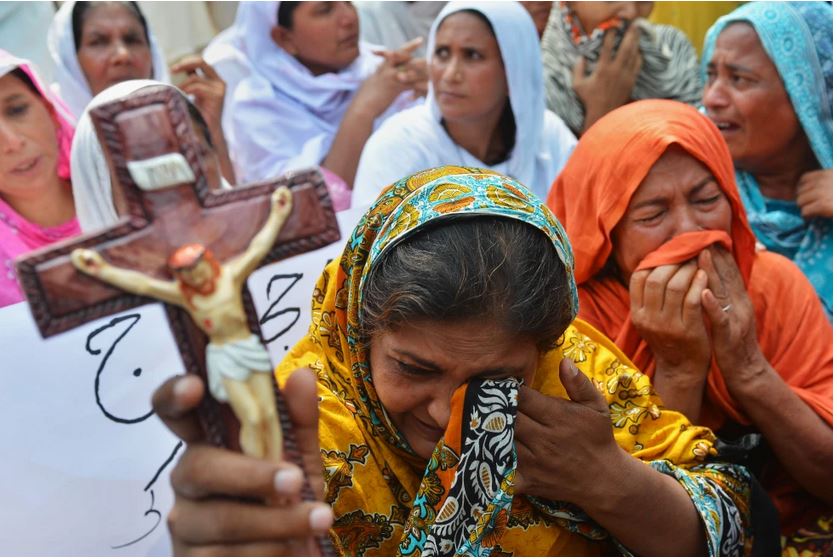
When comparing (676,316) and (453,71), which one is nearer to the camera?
(676,316)

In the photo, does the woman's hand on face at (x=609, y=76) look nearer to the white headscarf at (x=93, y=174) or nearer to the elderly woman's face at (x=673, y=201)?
the elderly woman's face at (x=673, y=201)

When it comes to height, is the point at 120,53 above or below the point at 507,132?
above

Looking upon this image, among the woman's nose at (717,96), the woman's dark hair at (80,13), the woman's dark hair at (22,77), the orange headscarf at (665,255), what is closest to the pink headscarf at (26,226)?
the woman's dark hair at (22,77)

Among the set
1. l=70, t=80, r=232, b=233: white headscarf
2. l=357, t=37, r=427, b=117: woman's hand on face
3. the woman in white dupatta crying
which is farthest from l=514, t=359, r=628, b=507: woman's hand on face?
l=357, t=37, r=427, b=117: woman's hand on face

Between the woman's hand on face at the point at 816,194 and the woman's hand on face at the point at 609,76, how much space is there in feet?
3.76

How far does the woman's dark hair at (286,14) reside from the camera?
4172mm

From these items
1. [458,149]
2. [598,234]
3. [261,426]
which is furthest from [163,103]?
[458,149]

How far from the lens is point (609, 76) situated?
413cm

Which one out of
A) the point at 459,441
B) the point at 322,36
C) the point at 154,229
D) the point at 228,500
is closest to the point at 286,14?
the point at 322,36

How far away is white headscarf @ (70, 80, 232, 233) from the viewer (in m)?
2.28

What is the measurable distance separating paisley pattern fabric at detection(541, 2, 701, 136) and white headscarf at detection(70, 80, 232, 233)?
2.28 metres

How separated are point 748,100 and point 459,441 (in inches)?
76.9

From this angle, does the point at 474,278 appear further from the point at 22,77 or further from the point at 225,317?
the point at 22,77

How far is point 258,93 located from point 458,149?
42.6 inches
